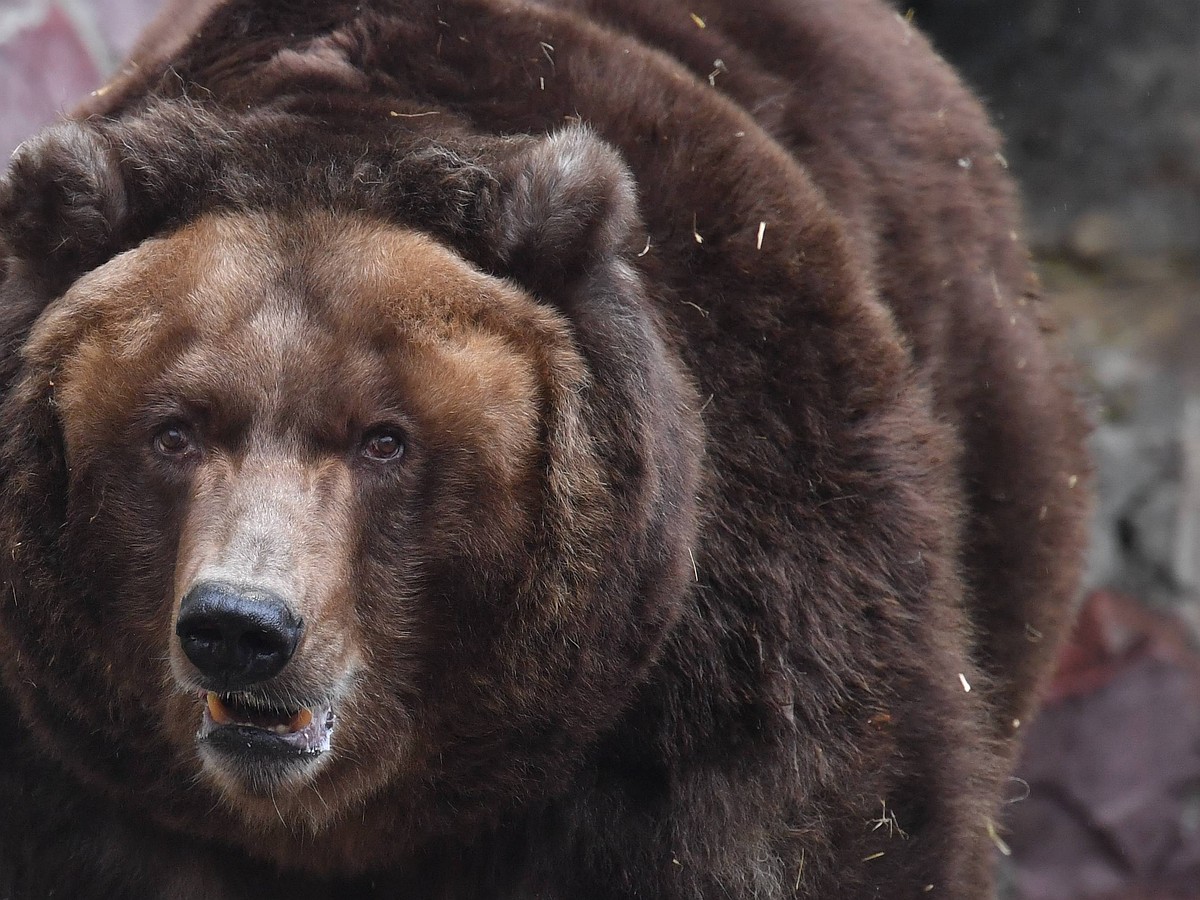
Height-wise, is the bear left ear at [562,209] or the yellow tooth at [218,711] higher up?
the bear left ear at [562,209]

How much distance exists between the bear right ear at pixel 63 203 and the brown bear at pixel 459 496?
1 cm

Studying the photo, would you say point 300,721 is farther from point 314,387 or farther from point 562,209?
point 562,209

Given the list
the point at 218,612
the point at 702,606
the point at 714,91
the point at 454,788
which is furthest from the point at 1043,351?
the point at 218,612

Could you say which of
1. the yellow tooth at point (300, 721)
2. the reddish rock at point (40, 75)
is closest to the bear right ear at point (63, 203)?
the yellow tooth at point (300, 721)

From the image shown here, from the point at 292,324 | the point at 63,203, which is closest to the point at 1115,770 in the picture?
the point at 292,324

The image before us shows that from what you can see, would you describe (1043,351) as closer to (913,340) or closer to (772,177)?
(913,340)

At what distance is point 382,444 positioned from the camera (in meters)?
4.26

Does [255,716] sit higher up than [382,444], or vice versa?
[382,444]

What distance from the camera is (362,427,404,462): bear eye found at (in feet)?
14.0

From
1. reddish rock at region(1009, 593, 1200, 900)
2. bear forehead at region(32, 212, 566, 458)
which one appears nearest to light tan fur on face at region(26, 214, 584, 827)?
bear forehead at region(32, 212, 566, 458)

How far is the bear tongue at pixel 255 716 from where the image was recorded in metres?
4.21

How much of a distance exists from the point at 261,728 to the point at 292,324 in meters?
0.98

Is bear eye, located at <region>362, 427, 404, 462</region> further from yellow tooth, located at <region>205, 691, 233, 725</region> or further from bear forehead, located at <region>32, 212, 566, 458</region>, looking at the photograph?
yellow tooth, located at <region>205, 691, 233, 725</region>

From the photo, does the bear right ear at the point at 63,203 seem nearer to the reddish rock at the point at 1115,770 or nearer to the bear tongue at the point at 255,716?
the bear tongue at the point at 255,716
